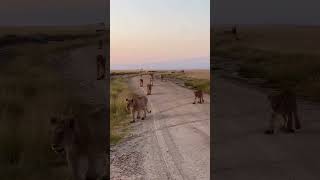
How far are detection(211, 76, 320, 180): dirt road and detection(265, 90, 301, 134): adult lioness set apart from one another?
0.76 feet

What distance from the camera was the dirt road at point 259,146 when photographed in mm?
6898

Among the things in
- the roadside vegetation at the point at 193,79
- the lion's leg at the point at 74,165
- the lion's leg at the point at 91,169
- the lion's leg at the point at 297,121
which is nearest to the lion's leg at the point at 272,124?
the lion's leg at the point at 297,121

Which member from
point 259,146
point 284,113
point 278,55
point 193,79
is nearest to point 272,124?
point 284,113

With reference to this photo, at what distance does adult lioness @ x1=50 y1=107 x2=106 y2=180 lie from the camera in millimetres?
6613

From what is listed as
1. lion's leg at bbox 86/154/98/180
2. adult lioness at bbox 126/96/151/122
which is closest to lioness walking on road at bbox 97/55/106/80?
adult lioness at bbox 126/96/151/122

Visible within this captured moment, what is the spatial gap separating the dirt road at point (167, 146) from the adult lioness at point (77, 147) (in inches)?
12.4

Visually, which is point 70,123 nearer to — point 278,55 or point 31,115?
point 31,115

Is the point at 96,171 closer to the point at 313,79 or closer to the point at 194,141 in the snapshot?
the point at 194,141

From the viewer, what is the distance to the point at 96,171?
23.5 ft

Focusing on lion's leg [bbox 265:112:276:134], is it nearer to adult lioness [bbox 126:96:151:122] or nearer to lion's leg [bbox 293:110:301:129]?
lion's leg [bbox 293:110:301:129]

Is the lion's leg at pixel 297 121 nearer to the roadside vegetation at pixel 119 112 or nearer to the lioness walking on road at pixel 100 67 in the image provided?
the roadside vegetation at pixel 119 112

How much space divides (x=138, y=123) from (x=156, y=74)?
2.83 metres

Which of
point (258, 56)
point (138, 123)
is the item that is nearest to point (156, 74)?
point (138, 123)

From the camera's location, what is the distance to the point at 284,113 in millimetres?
9414
